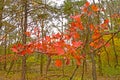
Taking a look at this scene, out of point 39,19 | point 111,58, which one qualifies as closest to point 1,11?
point 39,19

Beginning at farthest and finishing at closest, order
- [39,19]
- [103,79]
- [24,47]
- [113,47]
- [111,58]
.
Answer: [111,58] < [113,47] < [103,79] < [39,19] < [24,47]

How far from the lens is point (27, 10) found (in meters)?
11.0

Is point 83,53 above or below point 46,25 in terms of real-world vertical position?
below

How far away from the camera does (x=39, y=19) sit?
11.0 m

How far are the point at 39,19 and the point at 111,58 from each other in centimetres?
1733

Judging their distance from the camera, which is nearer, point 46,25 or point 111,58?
point 46,25

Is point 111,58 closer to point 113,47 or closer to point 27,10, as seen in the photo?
point 113,47

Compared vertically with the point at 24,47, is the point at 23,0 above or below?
above

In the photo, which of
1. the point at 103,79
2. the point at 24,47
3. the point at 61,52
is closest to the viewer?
the point at 61,52

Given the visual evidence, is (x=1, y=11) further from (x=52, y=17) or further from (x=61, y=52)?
(x=61, y=52)

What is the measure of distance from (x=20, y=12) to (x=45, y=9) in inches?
35.3

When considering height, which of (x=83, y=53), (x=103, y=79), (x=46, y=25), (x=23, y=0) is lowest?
(x=103, y=79)

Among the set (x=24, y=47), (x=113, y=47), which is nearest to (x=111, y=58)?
(x=113, y=47)

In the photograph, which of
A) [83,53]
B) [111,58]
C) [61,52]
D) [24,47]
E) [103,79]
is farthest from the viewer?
[111,58]
